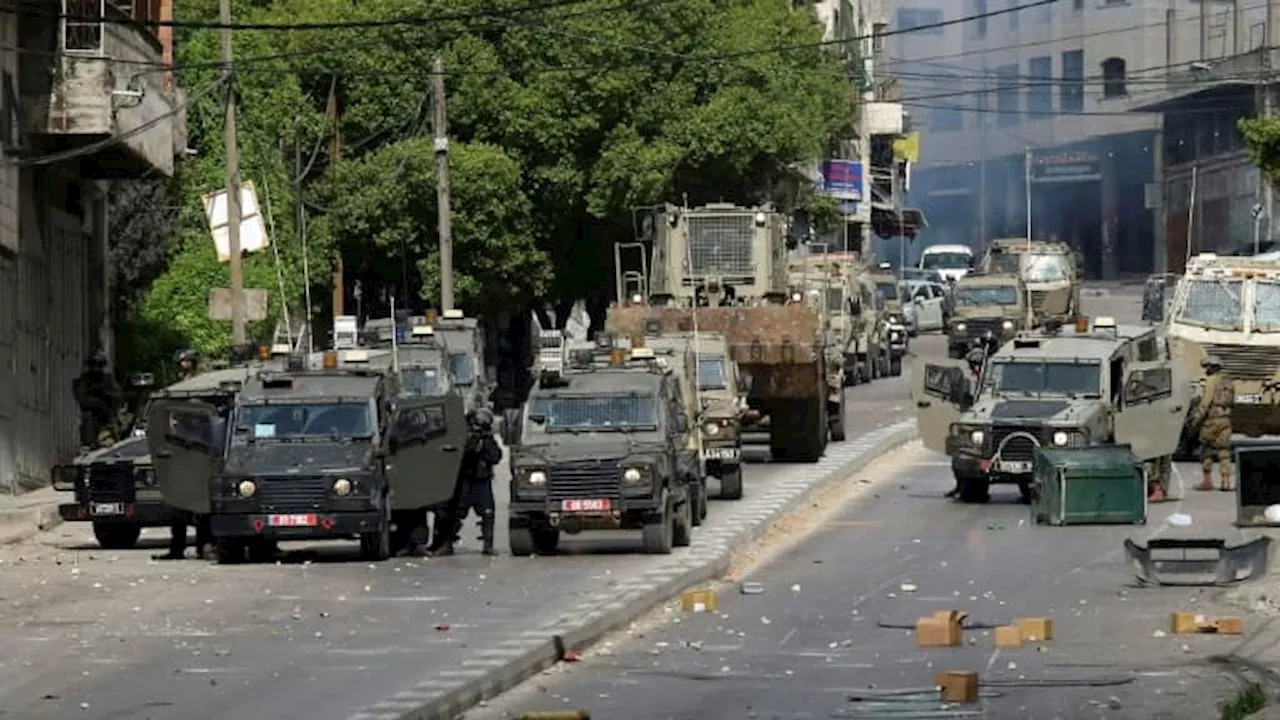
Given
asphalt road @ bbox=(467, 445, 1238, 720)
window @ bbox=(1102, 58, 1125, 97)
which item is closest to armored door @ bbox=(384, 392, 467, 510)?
asphalt road @ bbox=(467, 445, 1238, 720)

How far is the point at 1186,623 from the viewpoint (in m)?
24.1

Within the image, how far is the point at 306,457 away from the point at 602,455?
9.70 feet

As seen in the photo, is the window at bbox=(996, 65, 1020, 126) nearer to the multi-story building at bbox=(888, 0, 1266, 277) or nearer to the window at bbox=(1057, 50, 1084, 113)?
the multi-story building at bbox=(888, 0, 1266, 277)

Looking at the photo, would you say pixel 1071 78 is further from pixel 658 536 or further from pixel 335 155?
pixel 658 536

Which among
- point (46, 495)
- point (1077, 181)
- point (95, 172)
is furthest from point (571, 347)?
point (1077, 181)

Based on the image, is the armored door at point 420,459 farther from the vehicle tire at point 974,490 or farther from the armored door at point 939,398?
the armored door at point 939,398

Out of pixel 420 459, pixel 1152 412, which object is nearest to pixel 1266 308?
pixel 1152 412

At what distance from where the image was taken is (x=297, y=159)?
203ft

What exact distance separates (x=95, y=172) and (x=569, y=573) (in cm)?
1930

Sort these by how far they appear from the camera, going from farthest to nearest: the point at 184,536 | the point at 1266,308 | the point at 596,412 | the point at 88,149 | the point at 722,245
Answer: the point at 1266,308 → the point at 722,245 → the point at 88,149 → the point at 184,536 → the point at 596,412

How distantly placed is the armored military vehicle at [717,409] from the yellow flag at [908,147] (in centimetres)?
5988

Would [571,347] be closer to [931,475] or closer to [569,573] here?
[569,573]

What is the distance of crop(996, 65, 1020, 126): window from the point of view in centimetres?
8112

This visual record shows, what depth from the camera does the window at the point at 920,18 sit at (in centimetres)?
8131
